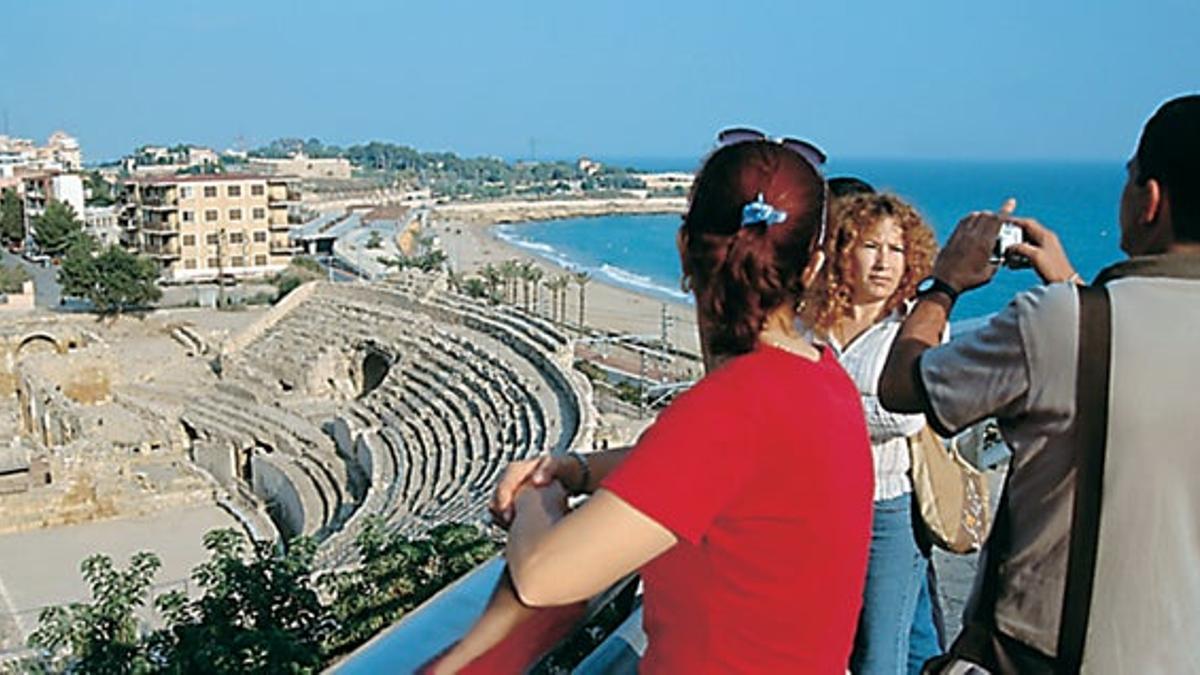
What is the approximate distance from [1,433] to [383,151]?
181m

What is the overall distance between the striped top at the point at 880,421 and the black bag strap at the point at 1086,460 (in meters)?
1.20

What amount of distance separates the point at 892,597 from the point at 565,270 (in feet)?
207

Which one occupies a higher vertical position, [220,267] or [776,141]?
[776,141]

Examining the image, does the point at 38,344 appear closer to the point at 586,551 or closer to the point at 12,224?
the point at 12,224

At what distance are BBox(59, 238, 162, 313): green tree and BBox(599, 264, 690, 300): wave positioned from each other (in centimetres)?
3041

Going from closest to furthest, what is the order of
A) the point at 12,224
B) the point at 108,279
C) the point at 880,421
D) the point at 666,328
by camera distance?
the point at 880,421, the point at 108,279, the point at 666,328, the point at 12,224

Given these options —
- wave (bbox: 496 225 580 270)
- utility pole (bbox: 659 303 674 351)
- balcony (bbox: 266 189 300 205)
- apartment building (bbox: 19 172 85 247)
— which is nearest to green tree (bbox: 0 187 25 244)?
apartment building (bbox: 19 172 85 247)

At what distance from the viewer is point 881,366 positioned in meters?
2.88

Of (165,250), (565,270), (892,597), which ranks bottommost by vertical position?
(565,270)

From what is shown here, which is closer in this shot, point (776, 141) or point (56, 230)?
point (776, 141)

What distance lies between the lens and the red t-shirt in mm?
1403

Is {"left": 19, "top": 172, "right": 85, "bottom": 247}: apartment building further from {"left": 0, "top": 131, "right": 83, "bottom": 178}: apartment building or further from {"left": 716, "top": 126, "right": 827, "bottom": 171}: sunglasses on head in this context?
{"left": 716, "top": 126, "right": 827, "bottom": 171}: sunglasses on head

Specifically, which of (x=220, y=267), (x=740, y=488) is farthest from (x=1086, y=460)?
(x=220, y=267)

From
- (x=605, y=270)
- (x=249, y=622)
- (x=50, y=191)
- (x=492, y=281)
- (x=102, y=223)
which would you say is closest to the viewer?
(x=249, y=622)
